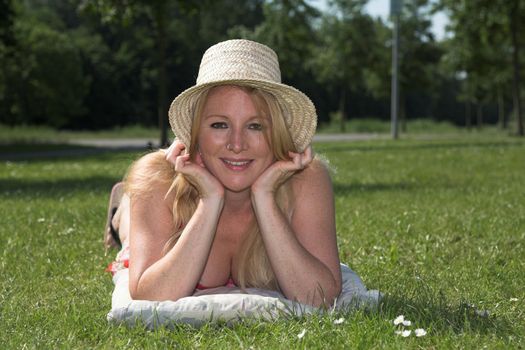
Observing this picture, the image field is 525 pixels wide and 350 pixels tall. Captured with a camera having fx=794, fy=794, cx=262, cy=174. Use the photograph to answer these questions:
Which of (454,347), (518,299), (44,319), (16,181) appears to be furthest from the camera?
(16,181)

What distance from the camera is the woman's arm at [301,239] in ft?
13.6

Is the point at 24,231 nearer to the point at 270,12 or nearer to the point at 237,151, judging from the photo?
the point at 237,151

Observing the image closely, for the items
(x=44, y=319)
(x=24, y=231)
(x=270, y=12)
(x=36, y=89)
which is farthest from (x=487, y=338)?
(x=36, y=89)

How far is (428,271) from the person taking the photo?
5.73 metres

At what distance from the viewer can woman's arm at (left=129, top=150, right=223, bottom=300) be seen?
411cm

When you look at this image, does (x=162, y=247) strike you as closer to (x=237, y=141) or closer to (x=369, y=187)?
(x=237, y=141)

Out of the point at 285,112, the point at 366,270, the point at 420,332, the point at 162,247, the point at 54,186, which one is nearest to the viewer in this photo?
the point at 420,332

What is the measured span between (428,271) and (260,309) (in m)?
2.06

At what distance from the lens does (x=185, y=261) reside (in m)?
4.11

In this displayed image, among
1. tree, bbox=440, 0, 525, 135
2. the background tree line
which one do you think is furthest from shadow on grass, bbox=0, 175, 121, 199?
tree, bbox=440, 0, 525, 135

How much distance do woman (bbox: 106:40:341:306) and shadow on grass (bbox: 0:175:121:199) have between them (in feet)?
23.8

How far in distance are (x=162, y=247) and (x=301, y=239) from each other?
0.77 meters

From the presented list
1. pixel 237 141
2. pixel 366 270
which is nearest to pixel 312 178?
pixel 237 141

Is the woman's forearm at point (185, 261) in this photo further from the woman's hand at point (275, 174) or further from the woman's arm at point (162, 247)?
the woman's hand at point (275, 174)
